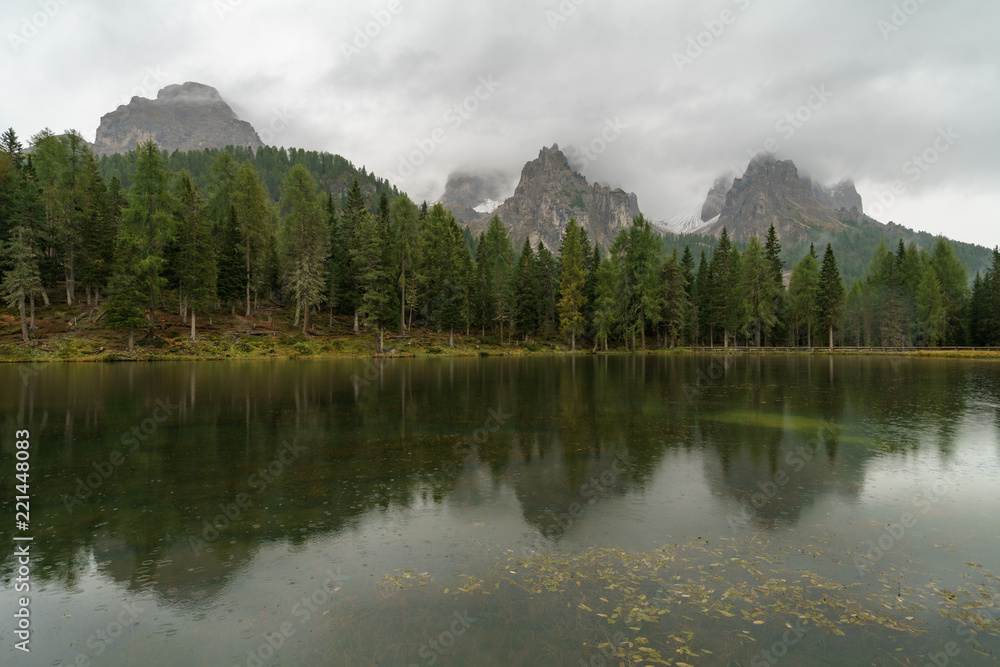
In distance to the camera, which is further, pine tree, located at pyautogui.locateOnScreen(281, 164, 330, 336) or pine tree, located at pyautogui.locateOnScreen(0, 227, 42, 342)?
pine tree, located at pyautogui.locateOnScreen(281, 164, 330, 336)

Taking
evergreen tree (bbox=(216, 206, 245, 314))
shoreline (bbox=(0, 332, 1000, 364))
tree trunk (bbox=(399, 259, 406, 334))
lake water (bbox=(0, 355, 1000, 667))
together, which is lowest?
lake water (bbox=(0, 355, 1000, 667))

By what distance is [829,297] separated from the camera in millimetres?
87312

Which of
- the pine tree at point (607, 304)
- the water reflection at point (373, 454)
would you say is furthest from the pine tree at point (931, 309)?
the water reflection at point (373, 454)

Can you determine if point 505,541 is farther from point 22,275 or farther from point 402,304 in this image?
point 22,275

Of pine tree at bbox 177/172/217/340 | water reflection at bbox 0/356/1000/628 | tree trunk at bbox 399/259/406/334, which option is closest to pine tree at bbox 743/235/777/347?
water reflection at bbox 0/356/1000/628

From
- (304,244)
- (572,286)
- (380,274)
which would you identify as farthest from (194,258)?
(572,286)

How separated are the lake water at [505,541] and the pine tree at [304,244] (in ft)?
151

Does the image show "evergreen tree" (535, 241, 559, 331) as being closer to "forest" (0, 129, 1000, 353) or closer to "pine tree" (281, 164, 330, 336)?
"forest" (0, 129, 1000, 353)

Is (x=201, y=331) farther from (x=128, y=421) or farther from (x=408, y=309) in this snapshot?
(x=128, y=421)

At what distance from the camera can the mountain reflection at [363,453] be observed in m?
9.38

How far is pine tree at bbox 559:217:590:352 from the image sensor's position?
3290 inches

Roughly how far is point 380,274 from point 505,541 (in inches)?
2336

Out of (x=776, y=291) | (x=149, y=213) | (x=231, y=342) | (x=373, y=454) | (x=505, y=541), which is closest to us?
(x=505, y=541)

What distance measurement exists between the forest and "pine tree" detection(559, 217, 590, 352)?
374 mm
